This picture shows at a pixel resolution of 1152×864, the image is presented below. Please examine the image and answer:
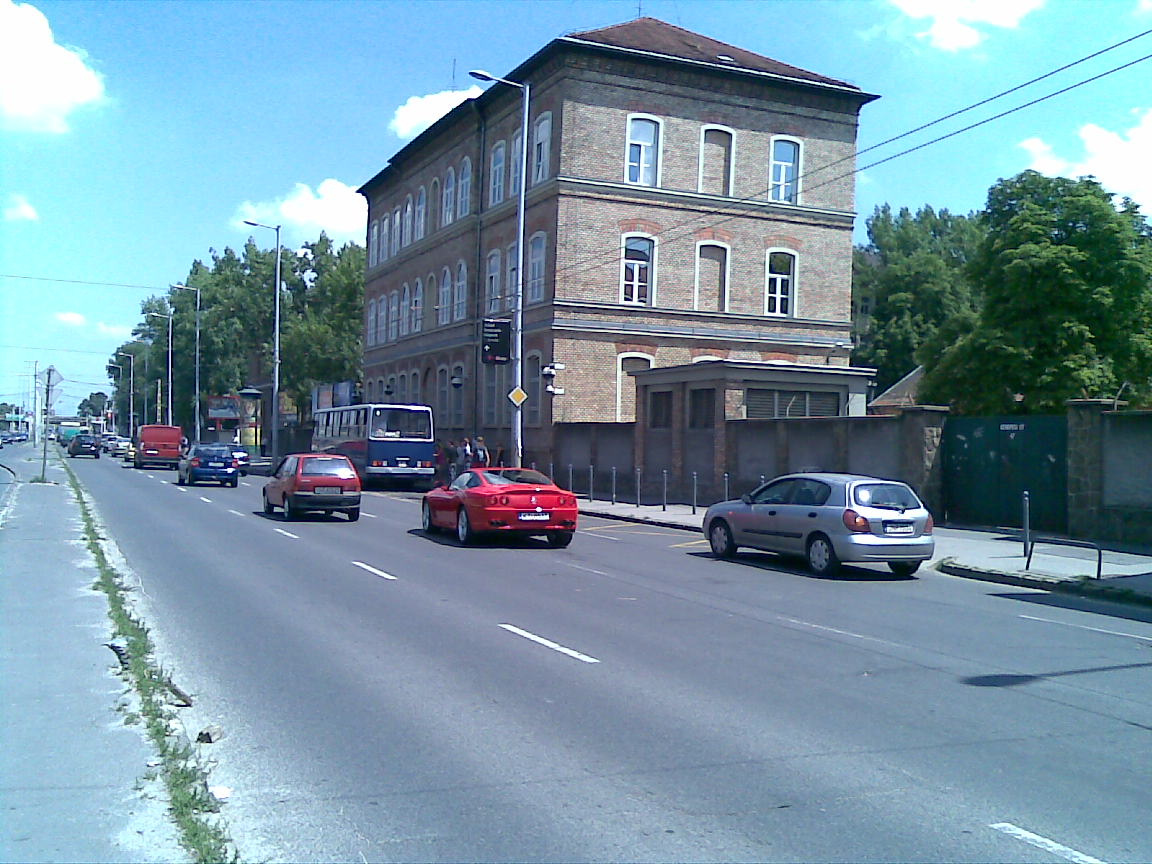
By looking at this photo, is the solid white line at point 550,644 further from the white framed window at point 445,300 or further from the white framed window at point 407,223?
the white framed window at point 407,223

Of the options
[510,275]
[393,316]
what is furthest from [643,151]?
[393,316]

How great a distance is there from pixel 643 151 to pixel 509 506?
24.3 metres

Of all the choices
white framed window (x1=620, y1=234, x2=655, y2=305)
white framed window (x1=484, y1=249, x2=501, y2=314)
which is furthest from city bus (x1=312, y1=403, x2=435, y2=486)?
white framed window (x1=620, y1=234, x2=655, y2=305)

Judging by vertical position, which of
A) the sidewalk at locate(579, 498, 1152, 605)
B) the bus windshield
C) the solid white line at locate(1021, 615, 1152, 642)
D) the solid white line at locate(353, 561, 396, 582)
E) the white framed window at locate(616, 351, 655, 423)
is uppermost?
the white framed window at locate(616, 351, 655, 423)

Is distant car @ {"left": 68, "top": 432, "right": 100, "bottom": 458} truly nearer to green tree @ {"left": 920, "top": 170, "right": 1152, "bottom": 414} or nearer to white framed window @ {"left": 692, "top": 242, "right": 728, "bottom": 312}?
white framed window @ {"left": 692, "top": 242, "right": 728, "bottom": 312}

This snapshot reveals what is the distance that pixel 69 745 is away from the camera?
6.34 meters

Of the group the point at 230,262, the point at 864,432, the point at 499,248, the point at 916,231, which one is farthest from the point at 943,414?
the point at 230,262

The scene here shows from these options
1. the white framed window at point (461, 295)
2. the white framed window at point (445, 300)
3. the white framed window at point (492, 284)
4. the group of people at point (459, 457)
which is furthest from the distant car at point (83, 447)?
the white framed window at point (492, 284)

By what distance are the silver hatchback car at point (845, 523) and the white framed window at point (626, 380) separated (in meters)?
22.8

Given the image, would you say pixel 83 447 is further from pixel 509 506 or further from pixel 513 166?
pixel 509 506

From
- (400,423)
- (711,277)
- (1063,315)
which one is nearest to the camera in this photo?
(1063,315)

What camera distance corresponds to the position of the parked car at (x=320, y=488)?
974 inches

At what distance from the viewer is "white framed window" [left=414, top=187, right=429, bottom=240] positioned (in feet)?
174

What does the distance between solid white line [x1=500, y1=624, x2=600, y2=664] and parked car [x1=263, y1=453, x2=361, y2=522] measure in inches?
555
